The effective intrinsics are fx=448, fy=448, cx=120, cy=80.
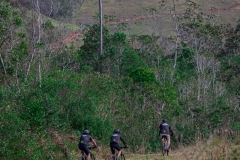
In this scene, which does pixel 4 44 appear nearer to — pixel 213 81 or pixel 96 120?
pixel 96 120

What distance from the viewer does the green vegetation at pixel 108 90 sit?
54.3 feet

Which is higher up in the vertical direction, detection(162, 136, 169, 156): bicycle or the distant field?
the distant field

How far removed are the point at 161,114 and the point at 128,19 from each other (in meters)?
37.7

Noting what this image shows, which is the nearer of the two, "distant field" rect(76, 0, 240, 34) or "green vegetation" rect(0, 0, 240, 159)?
"green vegetation" rect(0, 0, 240, 159)

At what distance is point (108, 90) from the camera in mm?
22859

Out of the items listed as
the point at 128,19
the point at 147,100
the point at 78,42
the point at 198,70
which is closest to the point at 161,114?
the point at 147,100

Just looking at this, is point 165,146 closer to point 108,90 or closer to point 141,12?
point 108,90

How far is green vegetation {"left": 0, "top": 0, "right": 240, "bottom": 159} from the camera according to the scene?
16.5 meters

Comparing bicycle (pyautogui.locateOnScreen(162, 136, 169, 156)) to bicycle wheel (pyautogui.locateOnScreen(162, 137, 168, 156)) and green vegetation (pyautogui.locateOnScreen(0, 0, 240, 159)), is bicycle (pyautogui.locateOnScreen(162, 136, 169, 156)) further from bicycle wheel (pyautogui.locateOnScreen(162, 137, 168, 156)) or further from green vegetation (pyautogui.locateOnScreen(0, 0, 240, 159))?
green vegetation (pyautogui.locateOnScreen(0, 0, 240, 159))

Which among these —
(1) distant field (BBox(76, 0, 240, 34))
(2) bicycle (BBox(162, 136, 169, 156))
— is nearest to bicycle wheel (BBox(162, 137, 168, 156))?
(2) bicycle (BBox(162, 136, 169, 156))

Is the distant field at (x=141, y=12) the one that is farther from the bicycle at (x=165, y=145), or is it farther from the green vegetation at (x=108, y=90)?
the bicycle at (x=165, y=145)

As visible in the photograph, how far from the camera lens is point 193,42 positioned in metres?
35.4

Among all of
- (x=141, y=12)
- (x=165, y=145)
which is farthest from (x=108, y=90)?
(x=141, y=12)

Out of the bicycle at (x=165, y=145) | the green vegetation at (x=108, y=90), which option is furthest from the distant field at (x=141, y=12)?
the bicycle at (x=165, y=145)
